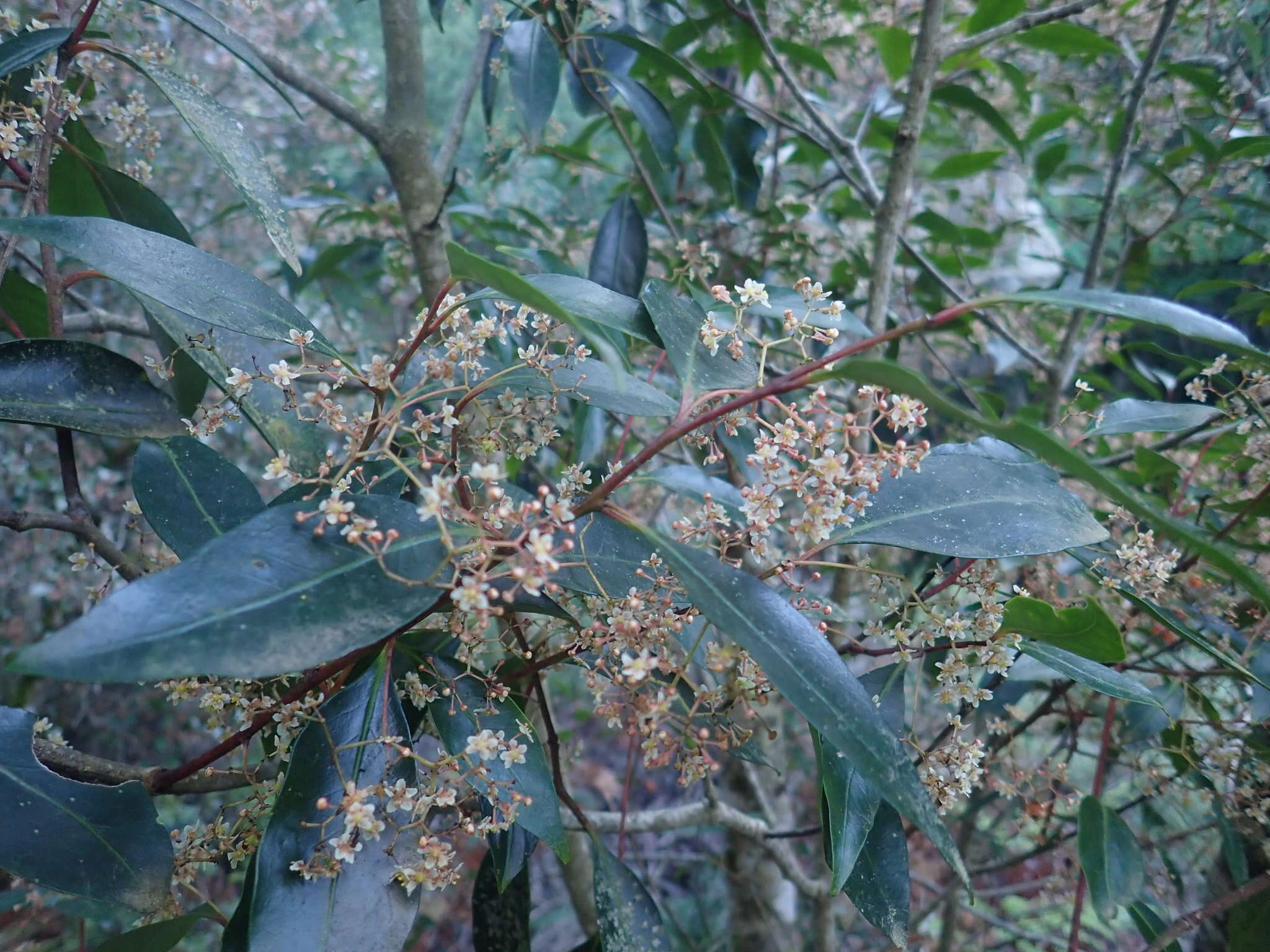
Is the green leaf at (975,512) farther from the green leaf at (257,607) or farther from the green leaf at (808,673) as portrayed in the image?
the green leaf at (257,607)

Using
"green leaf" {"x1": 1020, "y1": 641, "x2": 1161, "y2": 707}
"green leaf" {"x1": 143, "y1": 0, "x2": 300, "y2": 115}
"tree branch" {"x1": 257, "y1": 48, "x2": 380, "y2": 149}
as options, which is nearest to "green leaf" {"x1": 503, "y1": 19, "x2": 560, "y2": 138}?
"tree branch" {"x1": 257, "y1": 48, "x2": 380, "y2": 149}

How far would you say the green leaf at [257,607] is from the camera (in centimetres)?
39

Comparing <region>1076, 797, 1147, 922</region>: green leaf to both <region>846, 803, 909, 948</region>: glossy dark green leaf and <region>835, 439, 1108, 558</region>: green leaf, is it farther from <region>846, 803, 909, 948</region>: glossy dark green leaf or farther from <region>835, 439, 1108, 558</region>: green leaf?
<region>835, 439, 1108, 558</region>: green leaf

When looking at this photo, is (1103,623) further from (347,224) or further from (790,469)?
(347,224)

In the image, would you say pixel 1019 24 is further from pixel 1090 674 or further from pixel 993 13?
pixel 1090 674

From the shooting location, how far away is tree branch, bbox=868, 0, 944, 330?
1.14 m

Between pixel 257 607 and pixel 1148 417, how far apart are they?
2.74ft

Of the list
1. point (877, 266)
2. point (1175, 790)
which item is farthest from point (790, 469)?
point (1175, 790)

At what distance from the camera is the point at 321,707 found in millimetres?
597

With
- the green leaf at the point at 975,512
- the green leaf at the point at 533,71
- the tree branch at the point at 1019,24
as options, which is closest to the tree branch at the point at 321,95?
the green leaf at the point at 533,71

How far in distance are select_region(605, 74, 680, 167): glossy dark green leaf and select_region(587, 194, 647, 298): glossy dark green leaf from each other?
10 centimetres

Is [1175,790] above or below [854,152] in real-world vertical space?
below

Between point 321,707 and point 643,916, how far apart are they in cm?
40

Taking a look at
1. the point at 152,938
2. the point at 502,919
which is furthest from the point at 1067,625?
the point at 152,938
